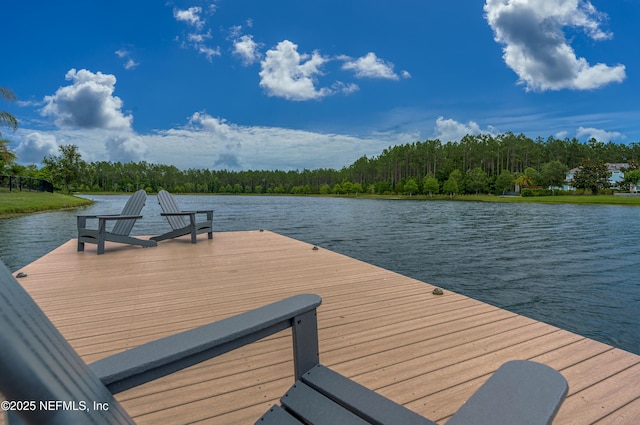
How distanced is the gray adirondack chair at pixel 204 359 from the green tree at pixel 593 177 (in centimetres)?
6691

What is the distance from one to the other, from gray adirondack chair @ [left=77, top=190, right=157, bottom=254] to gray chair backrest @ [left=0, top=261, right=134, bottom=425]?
6.07 m

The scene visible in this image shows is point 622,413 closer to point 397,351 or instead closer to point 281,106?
point 397,351

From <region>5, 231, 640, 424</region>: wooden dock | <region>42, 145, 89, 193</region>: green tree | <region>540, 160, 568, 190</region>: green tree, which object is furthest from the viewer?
<region>540, 160, 568, 190</region>: green tree

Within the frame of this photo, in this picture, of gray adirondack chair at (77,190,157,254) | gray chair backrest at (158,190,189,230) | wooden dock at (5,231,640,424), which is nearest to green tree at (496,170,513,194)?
gray chair backrest at (158,190,189,230)

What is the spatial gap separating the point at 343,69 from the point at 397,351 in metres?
65.4

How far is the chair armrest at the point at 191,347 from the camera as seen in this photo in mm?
969

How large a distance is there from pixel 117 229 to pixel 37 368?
704 centimetres

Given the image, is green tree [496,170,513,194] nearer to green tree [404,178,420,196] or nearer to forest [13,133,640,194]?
forest [13,133,640,194]

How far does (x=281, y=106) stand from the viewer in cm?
7275

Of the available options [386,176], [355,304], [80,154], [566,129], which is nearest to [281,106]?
[386,176]

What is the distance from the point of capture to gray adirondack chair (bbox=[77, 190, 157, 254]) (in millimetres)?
6133

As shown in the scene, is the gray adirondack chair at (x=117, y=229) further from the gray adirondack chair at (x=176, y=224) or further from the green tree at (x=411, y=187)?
the green tree at (x=411, y=187)

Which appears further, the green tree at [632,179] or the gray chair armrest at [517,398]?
the green tree at [632,179]

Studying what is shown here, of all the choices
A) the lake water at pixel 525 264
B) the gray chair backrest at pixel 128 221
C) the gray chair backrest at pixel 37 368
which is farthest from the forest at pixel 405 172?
the gray chair backrest at pixel 37 368
